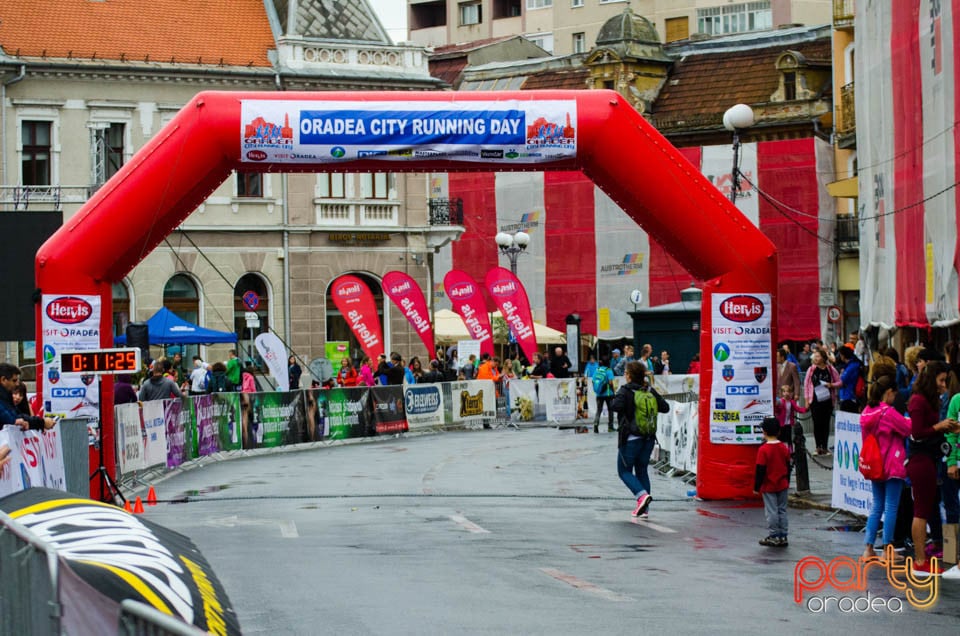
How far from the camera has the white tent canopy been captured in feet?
178

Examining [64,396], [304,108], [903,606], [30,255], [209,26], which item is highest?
[209,26]

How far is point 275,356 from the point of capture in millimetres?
33938

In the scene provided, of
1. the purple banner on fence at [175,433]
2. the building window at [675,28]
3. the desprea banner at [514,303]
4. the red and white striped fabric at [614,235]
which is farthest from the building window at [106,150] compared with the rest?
the building window at [675,28]

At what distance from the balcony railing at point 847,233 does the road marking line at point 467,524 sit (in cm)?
3989

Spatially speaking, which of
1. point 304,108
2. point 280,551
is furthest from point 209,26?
point 280,551

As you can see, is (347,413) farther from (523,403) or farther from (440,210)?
(440,210)

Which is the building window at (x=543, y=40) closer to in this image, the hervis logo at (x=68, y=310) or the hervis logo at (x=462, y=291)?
the hervis logo at (x=462, y=291)

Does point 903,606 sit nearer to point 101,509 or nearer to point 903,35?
point 101,509

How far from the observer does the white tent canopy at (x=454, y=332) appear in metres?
54.3

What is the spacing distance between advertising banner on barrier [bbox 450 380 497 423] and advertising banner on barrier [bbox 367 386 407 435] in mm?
2160

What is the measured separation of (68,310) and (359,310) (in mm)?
18717

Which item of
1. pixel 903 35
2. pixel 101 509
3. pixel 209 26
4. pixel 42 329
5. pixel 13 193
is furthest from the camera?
pixel 209 26

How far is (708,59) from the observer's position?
6288 centimetres

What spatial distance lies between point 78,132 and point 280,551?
34152 millimetres
